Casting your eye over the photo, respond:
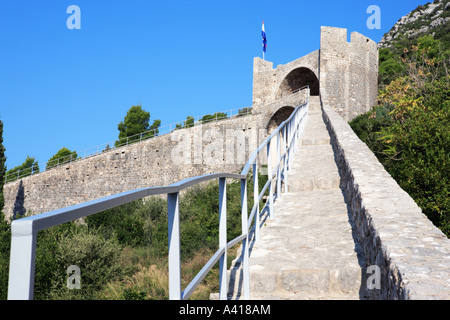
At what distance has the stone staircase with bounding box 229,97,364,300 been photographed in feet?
9.33

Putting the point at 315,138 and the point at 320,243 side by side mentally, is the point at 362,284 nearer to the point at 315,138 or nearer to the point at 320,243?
the point at 320,243

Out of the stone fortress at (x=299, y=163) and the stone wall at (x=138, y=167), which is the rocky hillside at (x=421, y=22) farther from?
the stone wall at (x=138, y=167)

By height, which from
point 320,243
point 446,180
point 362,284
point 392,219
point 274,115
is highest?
point 274,115

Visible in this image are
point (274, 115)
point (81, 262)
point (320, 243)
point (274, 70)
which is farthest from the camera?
point (274, 70)

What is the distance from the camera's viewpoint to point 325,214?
4285 mm

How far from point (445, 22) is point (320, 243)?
190 feet

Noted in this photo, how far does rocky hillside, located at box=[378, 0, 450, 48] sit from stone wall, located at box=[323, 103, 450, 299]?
5172 cm

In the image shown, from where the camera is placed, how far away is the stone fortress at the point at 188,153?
21.8m

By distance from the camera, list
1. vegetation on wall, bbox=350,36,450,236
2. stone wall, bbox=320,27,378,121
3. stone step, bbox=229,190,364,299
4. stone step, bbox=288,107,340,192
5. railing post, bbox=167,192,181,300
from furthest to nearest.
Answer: stone wall, bbox=320,27,378,121 → vegetation on wall, bbox=350,36,450,236 → stone step, bbox=288,107,340,192 → stone step, bbox=229,190,364,299 → railing post, bbox=167,192,181,300

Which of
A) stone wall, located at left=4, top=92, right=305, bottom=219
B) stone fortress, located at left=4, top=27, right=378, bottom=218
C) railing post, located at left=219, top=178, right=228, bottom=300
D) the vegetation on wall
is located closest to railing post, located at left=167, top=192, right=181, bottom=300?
railing post, located at left=219, top=178, right=228, bottom=300

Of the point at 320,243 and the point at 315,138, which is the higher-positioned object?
the point at 315,138

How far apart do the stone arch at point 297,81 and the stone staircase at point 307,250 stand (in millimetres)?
21827

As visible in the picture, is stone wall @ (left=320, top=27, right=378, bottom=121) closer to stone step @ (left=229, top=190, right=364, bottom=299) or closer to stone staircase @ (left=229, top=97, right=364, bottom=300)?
stone staircase @ (left=229, top=97, right=364, bottom=300)
